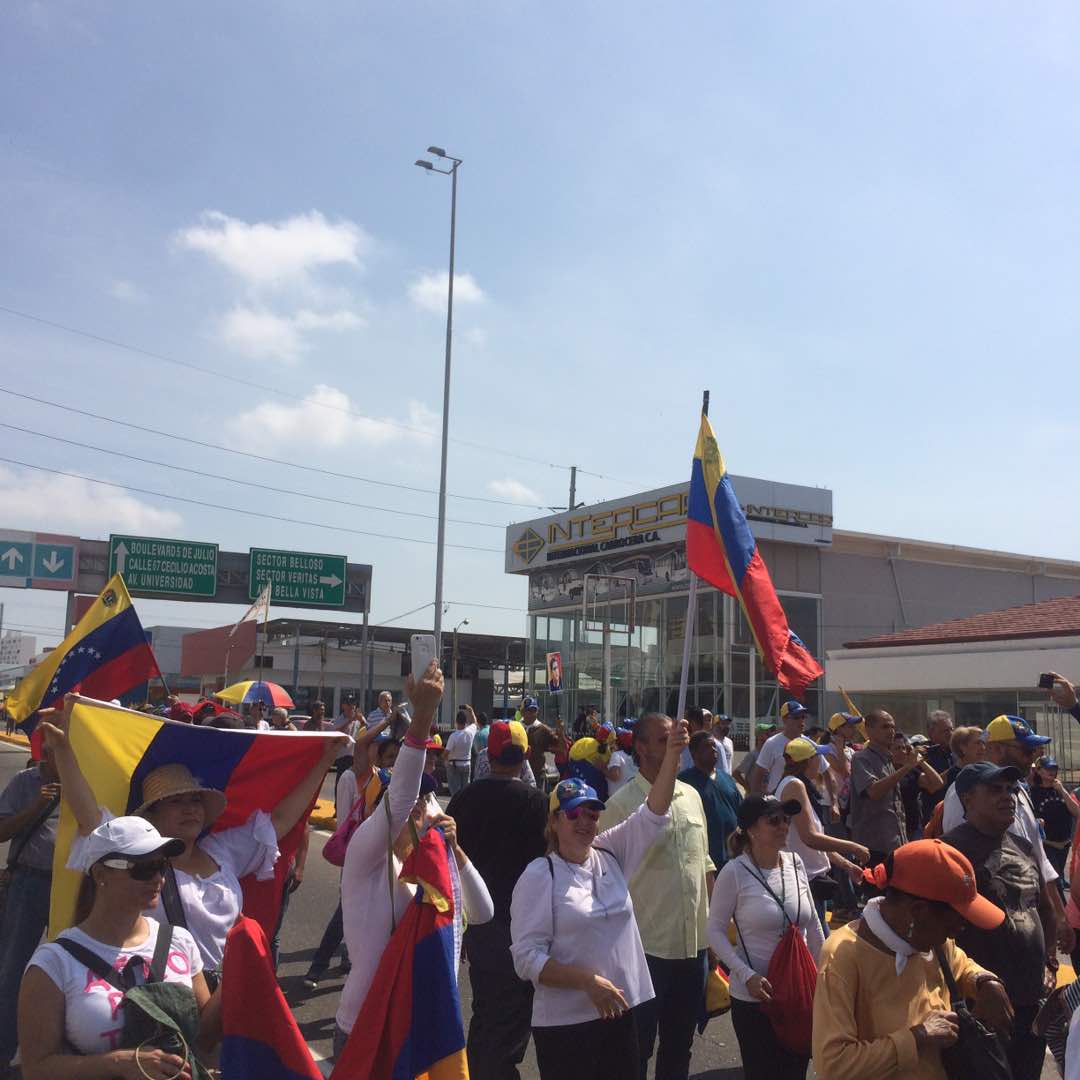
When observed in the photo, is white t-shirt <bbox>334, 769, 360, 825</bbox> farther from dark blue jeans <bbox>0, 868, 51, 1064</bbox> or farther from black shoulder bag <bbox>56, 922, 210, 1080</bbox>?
black shoulder bag <bbox>56, 922, 210, 1080</bbox>

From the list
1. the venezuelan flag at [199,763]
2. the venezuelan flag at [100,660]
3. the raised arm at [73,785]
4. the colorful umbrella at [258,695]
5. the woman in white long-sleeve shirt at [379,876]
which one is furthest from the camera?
the colorful umbrella at [258,695]

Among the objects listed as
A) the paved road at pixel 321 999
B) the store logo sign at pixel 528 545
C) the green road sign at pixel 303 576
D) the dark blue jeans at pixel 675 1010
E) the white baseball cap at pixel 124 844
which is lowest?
the paved road at pixel 321 999

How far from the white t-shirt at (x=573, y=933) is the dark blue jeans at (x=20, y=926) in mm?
2536

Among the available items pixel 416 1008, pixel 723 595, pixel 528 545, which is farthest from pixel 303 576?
pixel 416 1008

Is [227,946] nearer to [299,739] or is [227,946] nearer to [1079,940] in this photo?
[299,739]

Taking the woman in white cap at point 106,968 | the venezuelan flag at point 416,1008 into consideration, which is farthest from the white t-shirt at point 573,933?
the woman in white cap at point 106,968

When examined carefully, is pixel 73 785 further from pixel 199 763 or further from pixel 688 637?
pixel 688 637

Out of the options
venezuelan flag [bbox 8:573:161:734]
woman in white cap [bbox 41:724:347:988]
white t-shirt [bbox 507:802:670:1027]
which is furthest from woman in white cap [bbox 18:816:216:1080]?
venezuelan flag [bbox 8:573:161:734]

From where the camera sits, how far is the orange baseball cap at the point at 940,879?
3260 millimetres

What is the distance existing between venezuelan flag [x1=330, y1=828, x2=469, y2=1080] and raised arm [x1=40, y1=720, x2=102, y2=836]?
4.32 ft

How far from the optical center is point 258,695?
1609cm

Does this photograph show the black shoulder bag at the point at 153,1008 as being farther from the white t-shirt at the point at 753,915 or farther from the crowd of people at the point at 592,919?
the white t-shirt at the point at 753,915

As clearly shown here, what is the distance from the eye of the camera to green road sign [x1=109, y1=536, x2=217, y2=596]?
3784 cm

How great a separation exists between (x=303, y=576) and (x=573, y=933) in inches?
1426
